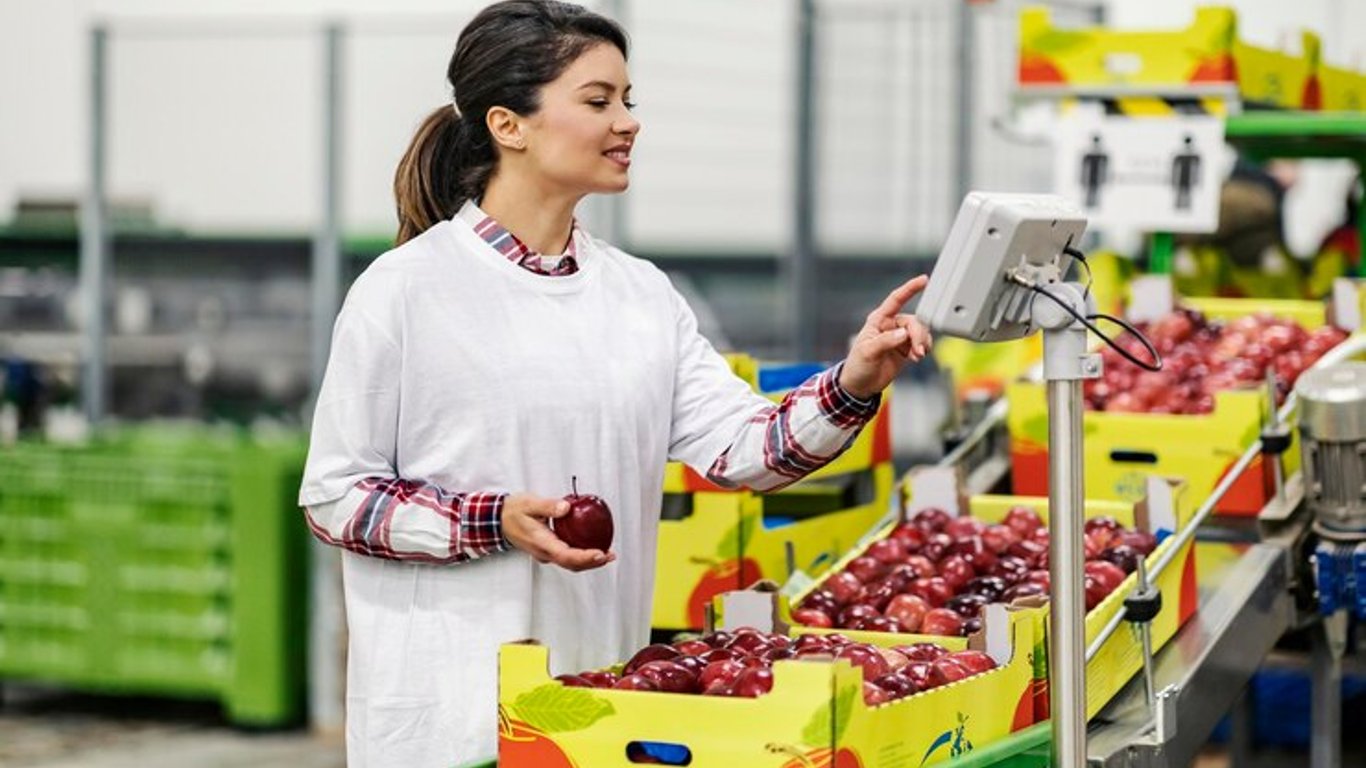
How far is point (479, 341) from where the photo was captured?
2.63 meters

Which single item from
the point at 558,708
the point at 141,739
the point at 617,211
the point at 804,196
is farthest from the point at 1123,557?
the point at 141,739

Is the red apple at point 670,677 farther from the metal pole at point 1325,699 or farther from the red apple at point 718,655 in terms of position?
the metal pole at point 1325,699

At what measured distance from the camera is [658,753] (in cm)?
236

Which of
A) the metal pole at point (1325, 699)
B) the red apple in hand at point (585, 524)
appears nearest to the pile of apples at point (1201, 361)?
the metal pole at point (1325, 699)

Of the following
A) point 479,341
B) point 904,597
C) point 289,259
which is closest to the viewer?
point 479,341

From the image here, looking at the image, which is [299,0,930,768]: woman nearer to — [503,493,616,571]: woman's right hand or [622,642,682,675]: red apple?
[503,493,616,571]: woman's right hand

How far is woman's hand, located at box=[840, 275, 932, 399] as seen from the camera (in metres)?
2.54

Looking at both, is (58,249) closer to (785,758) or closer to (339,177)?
(339,177)

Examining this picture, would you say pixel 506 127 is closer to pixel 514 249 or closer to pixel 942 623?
pixel 514 249

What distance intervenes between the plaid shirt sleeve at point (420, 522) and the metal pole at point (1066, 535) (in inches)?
24.7

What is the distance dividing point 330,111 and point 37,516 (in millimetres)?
1479

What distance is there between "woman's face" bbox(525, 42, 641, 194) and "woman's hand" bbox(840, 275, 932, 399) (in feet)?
1.17

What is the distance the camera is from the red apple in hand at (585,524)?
2.47 metres

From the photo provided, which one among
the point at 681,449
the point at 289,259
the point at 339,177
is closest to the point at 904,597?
the point at 681,449
